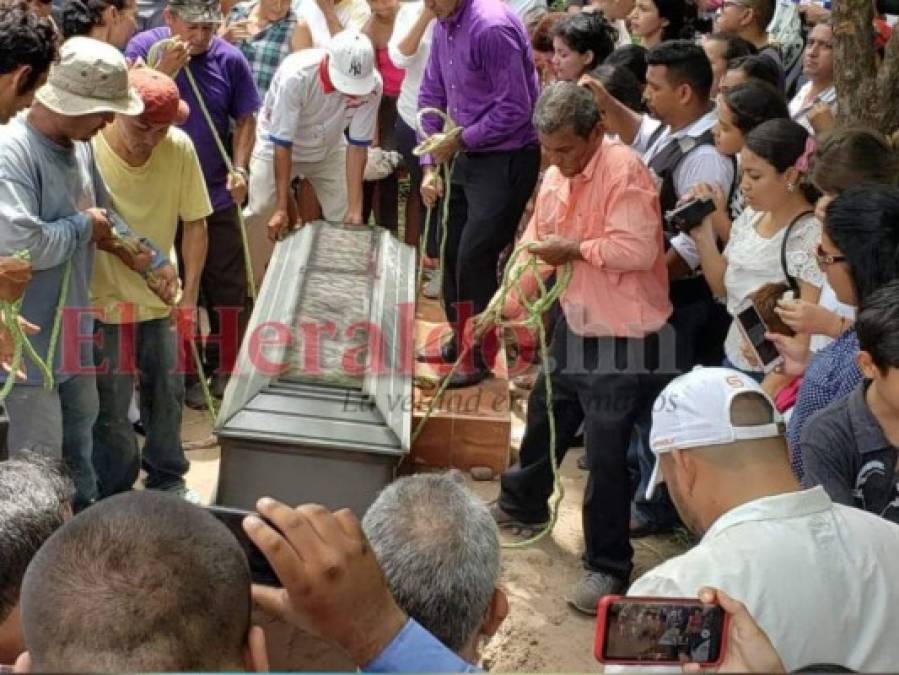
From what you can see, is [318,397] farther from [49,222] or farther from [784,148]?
[784,148]

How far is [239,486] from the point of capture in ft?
11.4

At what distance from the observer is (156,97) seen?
3762mm

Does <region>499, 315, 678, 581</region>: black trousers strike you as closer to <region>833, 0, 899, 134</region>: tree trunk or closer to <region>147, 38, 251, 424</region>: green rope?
<region>833, 0, 899, 134</region>: tree trunk

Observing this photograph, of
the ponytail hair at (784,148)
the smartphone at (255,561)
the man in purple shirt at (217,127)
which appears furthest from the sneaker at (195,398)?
the smartphone at (255,561)

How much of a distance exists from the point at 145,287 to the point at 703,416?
242 cm

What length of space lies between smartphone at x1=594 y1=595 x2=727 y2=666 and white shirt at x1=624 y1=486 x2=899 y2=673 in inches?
9.9

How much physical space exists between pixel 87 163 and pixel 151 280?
456 mm

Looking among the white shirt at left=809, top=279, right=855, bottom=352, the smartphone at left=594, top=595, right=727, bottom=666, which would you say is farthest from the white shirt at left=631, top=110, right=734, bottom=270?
the smartphone at left=594, top=595, right=727, bottom=666

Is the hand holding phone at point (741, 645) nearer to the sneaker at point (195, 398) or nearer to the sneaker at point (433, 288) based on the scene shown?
the sneaker at point (195, 398)

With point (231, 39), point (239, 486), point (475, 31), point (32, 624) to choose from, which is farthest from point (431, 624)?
point (231, 39)

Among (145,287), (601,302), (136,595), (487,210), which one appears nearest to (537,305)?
(601,302)

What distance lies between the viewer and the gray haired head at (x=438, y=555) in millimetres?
1967

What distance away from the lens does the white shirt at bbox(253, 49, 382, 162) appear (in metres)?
5.42

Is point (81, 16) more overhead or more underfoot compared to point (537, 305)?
more overhead
